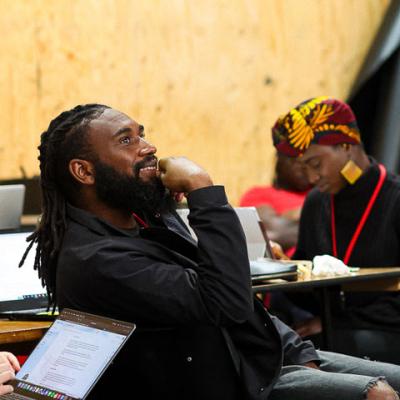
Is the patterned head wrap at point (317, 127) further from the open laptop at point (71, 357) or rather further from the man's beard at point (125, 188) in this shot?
the open laptop at point (71, 357)

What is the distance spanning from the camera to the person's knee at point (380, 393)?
7.05 feet

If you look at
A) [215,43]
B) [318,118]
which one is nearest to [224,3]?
[215,43]

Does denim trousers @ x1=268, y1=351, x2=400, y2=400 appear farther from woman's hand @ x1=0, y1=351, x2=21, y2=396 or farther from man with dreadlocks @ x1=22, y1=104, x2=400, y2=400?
woman's hand @ x1=0, y1=351, x2=21, y2=396

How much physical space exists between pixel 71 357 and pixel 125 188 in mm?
451

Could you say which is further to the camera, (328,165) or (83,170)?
(328,165)

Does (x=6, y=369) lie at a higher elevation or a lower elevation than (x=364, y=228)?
higher

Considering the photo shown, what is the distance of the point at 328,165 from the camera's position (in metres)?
3.83

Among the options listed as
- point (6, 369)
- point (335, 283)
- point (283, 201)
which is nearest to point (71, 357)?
point (6, 369)

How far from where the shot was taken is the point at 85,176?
2287mm

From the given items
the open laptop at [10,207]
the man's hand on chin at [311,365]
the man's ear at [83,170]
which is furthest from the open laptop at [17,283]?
the man's hand on chin at [311,365]

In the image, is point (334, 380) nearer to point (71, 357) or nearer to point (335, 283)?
point (71, 357)

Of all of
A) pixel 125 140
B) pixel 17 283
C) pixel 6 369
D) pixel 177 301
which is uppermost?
pixel 125 140

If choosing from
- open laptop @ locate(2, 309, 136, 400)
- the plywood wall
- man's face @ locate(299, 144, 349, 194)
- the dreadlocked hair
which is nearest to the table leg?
man's face @ locate(299, 144, 349, 194)

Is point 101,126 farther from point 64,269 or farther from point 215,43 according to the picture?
point 215,43
